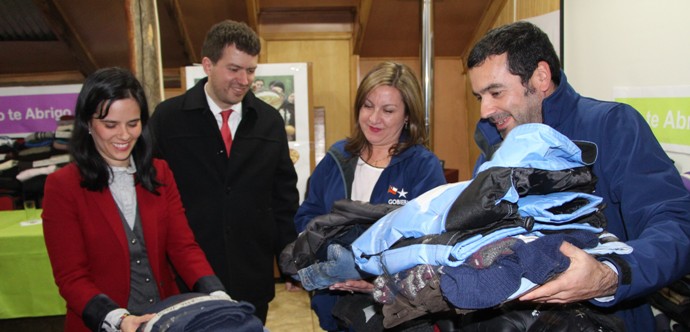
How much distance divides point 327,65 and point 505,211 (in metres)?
4.02

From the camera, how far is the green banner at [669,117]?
2.05m

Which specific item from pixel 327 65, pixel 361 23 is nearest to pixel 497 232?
pixel 361 23

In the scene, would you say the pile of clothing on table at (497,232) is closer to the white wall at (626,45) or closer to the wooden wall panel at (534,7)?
the white wall at (626,45)

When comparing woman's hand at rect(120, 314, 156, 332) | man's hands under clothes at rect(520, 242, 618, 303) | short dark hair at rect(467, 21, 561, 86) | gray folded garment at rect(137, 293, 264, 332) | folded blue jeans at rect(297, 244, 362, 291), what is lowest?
woman's hand at rect(120, 314, 156, 332)

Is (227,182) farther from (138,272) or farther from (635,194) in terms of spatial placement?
(635,194)

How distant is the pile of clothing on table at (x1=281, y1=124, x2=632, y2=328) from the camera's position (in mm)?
831

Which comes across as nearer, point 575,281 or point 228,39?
point 575,281

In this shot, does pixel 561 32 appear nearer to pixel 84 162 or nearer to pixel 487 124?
pixel 487 124

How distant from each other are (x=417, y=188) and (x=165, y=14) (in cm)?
349

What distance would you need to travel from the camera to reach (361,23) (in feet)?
14.3

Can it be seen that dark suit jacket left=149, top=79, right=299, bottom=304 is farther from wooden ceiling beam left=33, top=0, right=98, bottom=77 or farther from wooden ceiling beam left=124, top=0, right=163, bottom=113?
wooden ceiling beam left=33, top=0, right=98, bottom=77

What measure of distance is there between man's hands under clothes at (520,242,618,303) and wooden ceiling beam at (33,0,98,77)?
4.36m

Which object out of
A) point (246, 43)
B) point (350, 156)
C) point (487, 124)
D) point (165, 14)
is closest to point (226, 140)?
point (246, 43)

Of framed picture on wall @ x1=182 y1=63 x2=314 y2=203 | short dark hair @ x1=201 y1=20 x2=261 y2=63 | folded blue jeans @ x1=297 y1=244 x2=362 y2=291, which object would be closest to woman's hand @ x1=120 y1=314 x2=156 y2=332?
folded blue jeans @ x1=297 y1=244 x2=362 y2=291
